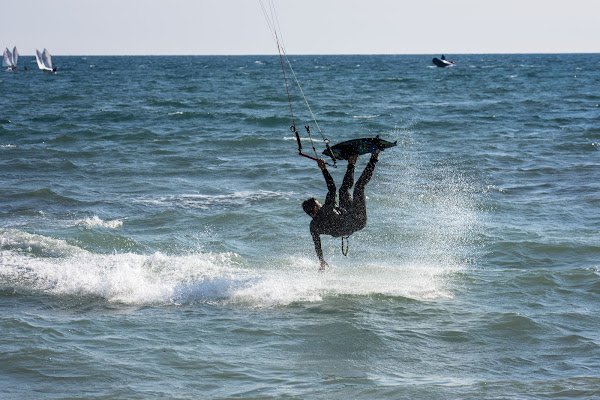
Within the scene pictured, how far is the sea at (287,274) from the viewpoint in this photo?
7965 millimetres

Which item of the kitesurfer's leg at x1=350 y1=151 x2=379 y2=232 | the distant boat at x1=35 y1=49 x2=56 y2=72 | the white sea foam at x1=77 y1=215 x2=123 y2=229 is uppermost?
the distant boat at x1=35 y1=49 x2=56 y2=72

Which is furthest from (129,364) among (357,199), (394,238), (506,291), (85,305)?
(394,238)

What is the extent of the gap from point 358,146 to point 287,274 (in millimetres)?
3205

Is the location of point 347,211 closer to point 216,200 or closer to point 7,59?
point 216,200

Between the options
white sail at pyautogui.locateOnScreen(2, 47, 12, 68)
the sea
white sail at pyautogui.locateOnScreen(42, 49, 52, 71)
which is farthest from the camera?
white sail at pyautogui.locateOnScreen(2, 47, 12, 68)

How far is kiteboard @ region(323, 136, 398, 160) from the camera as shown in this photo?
31.3ft

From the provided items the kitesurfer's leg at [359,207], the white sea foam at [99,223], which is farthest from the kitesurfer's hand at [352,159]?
the white sea foam at [99,223]

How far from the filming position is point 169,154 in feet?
83.8

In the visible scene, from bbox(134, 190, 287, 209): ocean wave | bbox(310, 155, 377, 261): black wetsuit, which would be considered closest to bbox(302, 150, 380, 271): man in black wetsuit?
bbox(310, 155, 377, 261): black wetsuit

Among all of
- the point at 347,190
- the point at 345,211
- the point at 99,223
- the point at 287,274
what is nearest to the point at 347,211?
the point at 345,211

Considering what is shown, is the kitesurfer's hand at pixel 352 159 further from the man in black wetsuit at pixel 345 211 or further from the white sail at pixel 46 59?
the white sail at pixel 46 59

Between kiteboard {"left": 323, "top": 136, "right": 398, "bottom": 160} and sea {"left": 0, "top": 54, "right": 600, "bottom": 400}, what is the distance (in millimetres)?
2235

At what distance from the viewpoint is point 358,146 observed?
966cm

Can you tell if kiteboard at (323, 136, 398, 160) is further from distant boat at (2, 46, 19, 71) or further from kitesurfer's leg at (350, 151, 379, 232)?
distant boat at (2, 46, 19, 71)
